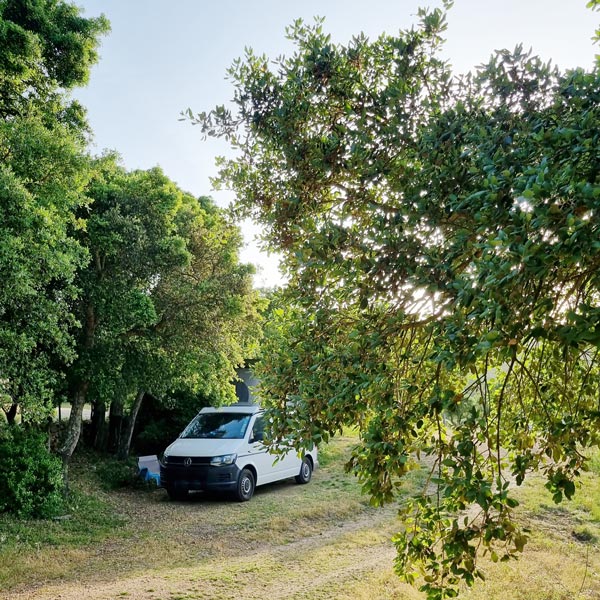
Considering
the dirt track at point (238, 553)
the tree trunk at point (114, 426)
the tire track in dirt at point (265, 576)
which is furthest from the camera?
the tree trunk at point (114, 426)

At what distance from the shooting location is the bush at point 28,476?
8547 mm

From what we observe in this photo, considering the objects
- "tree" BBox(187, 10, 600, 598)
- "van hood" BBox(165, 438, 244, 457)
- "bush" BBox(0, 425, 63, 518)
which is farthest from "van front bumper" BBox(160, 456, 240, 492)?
"tree" BBox(187, 10, 600, 598)

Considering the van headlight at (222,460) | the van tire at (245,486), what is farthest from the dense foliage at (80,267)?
the van tire at (245,486)

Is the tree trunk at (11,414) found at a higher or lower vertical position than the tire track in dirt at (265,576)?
higher

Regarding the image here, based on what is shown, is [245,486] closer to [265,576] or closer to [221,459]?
[221,459]

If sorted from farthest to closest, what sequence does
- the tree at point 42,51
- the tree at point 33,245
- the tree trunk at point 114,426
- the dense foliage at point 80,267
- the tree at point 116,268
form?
the tree trunk at point 114,426, the tree at point 116,268, the tree at point 42,51, the dense foliage at point 80,267, the tree at point 33,245

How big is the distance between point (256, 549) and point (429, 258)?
609 cm

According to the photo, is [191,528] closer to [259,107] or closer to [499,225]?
[259,107]

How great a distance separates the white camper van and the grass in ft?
1.26

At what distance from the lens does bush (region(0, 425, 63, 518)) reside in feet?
28.0

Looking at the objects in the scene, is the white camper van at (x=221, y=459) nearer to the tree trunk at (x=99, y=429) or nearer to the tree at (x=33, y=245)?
the tree at (x=33, y=245)

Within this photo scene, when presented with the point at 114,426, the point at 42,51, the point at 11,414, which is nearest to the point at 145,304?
the point at 11,414

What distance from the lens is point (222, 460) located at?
10242 millimetres

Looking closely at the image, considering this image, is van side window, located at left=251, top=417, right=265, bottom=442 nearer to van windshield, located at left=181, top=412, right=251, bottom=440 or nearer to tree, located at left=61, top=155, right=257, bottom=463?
van windshield, located at left=181, top=412, right=251, bottom=440
